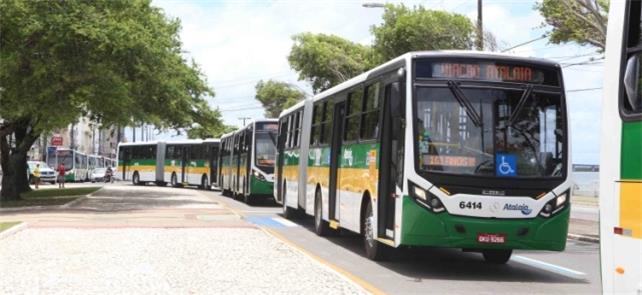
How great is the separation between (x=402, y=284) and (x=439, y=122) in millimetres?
2356

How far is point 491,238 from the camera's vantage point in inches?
430

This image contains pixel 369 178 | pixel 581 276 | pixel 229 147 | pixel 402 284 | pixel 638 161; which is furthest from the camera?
pixel 229 147

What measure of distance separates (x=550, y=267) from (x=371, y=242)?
299cm

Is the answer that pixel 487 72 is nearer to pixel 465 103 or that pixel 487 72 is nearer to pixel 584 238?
pixel 465 103

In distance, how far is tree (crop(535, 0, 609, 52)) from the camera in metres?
15.6

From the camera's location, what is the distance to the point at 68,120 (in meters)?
24.9

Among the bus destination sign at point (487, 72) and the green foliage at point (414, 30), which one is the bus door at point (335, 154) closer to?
the bus destination sign at point (487, 72)

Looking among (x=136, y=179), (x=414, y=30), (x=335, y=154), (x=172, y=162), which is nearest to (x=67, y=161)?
(x=136, y=179)

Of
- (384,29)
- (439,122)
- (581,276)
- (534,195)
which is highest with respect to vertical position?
(384,29)

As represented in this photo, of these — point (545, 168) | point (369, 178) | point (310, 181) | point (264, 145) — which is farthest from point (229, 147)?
point (545, 168)

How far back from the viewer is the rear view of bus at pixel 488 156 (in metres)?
10.9

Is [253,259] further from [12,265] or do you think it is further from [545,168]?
[545,168]

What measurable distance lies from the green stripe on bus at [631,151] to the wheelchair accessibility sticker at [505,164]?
5396mm

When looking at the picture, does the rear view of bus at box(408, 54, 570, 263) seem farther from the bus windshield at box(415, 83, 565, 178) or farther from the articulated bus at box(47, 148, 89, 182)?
the articulated bus at box(47, 148, 89, 182)
